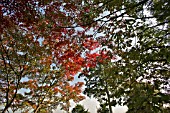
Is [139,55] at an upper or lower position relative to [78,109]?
lower

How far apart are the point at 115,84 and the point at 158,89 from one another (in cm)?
164

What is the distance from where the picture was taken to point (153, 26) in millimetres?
7668

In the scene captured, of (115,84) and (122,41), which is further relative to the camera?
(115,84)

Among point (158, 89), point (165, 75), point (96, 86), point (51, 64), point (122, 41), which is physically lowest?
point (158, 89)

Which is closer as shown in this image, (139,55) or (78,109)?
(139,55)

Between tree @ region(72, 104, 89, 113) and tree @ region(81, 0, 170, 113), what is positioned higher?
tree @ region(72, 104, 89, 113)

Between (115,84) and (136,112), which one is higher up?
(115,84)

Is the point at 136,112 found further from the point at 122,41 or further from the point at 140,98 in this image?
the point at 122,41

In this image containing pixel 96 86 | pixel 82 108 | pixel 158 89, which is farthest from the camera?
pixel 82 108

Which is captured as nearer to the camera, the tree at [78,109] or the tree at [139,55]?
the tree at [139,55]

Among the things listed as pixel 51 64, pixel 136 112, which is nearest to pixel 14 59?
pixel 51 64

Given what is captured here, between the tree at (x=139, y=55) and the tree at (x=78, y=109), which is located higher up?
the tree at (x=78, y=109)

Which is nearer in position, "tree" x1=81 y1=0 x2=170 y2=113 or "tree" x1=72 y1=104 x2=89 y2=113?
"tree" x1=81 y1=0 x2=170 y2=113

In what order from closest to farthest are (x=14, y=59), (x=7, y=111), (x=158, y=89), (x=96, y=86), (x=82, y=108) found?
(x=158, y=89)
(x=14, y=59)
(x=7, y=111)
(x=96, y=86)
(x=82, y=108)
